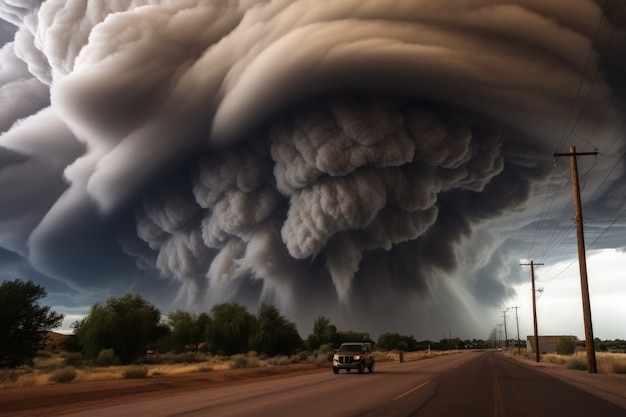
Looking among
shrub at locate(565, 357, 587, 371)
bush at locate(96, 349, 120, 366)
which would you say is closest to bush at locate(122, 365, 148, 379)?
bush at locate(96, 349, 120, 366)

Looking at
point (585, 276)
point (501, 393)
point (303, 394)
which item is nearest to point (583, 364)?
point (585, 276)

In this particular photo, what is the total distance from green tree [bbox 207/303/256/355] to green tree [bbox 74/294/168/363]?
16938mm

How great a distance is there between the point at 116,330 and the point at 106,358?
13.2ft

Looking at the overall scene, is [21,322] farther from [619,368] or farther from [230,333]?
[619,368]

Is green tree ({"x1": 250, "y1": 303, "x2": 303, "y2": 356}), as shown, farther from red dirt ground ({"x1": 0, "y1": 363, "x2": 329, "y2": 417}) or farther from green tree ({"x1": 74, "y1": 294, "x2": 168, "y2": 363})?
red dirt ground ({"x1": 0, "y1": 363, "x2": 329, "y2": 417})

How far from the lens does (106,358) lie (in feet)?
138

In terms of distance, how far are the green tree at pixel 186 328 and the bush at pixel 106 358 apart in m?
25.5

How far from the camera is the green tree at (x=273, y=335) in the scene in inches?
2554

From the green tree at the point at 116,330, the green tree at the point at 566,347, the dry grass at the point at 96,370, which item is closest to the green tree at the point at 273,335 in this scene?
the dry grass at the point at 96,370

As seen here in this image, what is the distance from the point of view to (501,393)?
1755cm

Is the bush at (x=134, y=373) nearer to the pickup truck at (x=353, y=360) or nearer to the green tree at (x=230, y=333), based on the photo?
the pickup truck at (x=353, y=360)

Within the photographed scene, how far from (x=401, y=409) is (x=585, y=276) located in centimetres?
2295

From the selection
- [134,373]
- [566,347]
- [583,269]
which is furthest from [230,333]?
[566,347]

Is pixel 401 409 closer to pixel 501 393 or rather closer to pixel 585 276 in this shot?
pixel 501 393
